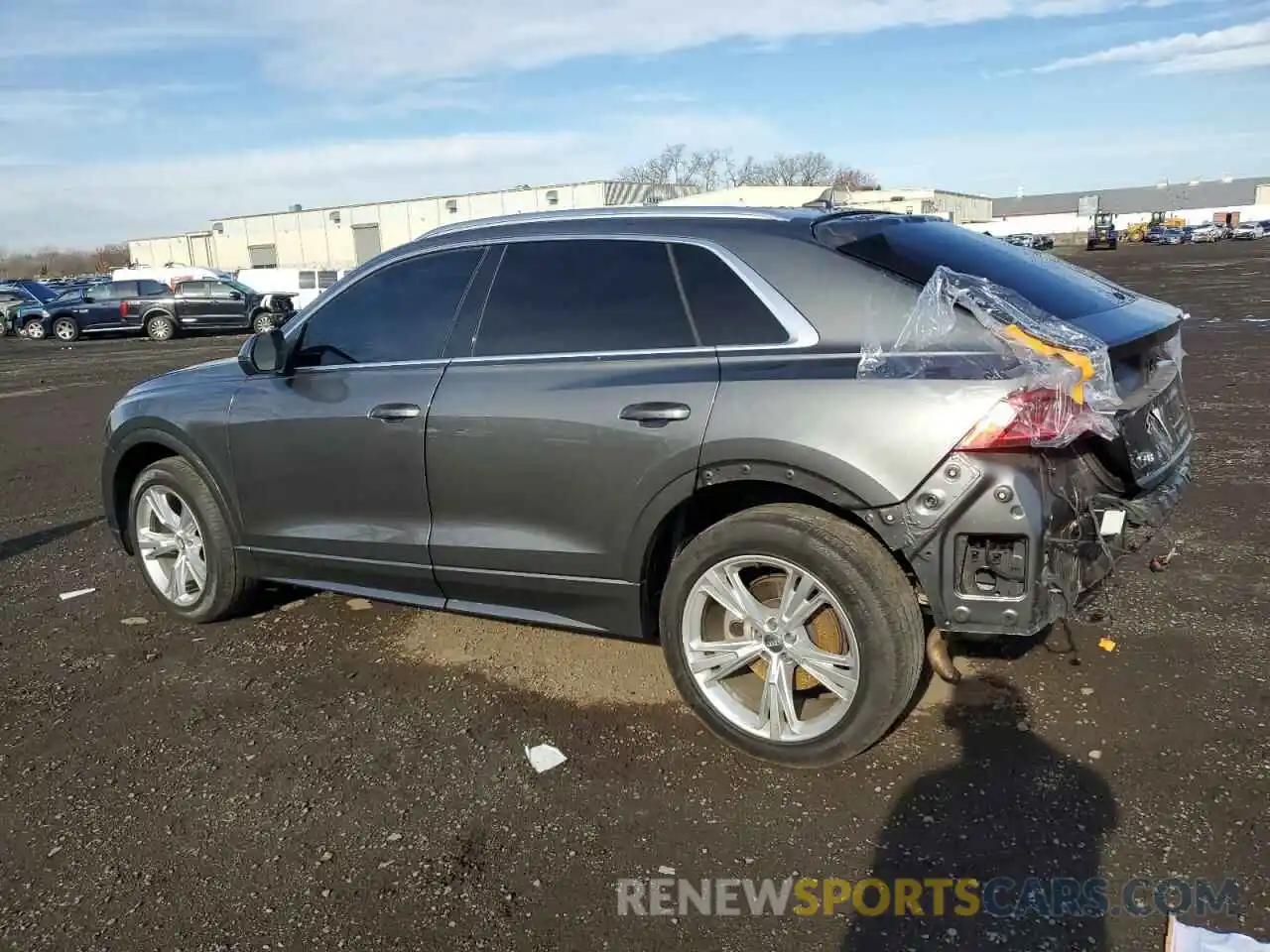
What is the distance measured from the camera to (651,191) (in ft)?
197

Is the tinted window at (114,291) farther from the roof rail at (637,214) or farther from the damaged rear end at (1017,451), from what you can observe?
the damaged rear end at (1017,451)

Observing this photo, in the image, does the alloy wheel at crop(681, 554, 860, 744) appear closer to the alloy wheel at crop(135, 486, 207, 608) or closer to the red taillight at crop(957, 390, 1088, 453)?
the red taillight at crop(957, 390, 1088, 453)

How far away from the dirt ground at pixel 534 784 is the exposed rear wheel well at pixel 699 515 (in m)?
0.50

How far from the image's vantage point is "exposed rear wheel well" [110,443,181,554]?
5062mm

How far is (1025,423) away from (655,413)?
119cm

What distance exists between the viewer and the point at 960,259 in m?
3.55

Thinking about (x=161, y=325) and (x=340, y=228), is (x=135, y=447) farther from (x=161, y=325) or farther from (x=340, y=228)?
(x=340, y=228)

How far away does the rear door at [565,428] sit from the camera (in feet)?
11.4

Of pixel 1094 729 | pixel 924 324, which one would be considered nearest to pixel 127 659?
pixel 924 324

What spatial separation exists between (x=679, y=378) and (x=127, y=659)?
2954 mm

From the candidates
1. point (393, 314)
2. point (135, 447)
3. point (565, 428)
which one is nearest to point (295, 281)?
point (135, 447)

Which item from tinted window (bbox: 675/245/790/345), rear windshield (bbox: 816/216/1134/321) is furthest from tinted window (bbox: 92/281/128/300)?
rear windshield (bbox: 816/216/1134/321)

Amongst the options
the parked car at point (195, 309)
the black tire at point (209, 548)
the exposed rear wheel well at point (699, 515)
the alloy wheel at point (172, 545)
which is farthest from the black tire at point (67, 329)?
the exposed rear wheel well at point (699, 515)

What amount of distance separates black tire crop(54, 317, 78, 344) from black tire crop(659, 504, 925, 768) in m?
30.7
